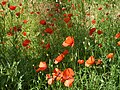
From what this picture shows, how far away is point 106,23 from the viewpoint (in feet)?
13.0

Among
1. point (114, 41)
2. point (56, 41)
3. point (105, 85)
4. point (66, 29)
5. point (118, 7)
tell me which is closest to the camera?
point (105, 85)

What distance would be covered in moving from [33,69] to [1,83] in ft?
1.47

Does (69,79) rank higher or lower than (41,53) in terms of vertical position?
higher

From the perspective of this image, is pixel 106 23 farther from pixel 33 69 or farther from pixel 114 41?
pixel 33 69

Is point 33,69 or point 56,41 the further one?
point 56,41

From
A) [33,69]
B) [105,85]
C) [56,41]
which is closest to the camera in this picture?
[105,85]

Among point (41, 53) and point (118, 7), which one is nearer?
point (41, 53)

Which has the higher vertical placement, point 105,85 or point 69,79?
point 69,79

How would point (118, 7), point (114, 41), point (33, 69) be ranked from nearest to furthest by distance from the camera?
point (33, 69) → point (114, 41) → point (118, 7)

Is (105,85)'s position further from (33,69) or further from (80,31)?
(80,31)

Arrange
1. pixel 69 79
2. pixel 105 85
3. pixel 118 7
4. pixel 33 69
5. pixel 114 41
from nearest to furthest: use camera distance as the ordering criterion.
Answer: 1. pixel 69 79
2. pixel 105 85
3. pixel 33 69
4. pixel 114 41
5. pixel 118 7

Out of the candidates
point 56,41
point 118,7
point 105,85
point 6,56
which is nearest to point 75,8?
point 118,7

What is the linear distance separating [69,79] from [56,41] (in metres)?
1.52

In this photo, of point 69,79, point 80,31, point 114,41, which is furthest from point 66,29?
point 69,79
